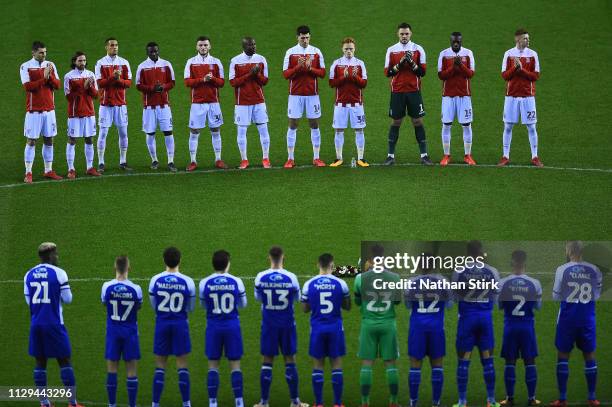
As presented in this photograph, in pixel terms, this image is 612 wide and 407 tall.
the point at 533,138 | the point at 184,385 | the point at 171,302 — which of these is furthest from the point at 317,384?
the point at 533,138

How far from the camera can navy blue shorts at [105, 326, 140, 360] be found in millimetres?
17062

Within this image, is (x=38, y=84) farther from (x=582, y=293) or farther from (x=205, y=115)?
(x=582, y=293)

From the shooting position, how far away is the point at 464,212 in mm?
23766

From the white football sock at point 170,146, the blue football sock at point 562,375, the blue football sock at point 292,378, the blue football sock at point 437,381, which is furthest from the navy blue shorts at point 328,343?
the white football sock at point 170,146

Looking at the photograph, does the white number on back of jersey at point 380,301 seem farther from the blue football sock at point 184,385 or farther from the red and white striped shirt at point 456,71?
the red and white striped shirt at point 456,71

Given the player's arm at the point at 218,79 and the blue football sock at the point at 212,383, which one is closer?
the blue football sock at the point at 212,383

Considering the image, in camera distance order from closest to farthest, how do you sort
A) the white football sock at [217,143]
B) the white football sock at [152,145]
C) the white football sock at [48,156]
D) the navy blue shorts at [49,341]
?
the navy blue shorts at [49,341]
the white football sock at [48,156]
the white football sock at [217,143]
the white football sock at [152,145]

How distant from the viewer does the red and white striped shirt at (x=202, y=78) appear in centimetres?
2545

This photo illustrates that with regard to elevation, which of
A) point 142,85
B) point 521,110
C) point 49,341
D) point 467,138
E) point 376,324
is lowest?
point 49,341

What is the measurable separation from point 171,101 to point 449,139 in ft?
24.7

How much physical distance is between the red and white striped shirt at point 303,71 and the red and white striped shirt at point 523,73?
342 centimetres

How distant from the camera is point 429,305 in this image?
676 inches

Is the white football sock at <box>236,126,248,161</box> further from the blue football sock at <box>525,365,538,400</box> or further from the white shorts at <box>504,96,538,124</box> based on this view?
the blue football sock at <box>525,365,538,400</box>

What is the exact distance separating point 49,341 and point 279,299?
294 centimetres
